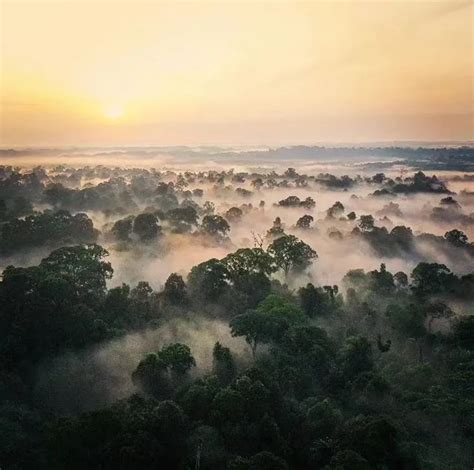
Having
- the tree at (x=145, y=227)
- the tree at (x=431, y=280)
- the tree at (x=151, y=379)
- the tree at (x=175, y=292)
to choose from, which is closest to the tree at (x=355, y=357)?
the tree at (x=151, y=379)

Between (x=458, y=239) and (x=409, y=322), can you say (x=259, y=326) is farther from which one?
(x=458, y=239)

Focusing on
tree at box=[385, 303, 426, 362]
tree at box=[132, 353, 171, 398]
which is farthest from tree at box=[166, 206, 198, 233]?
tree at box=[132, 353, 171, 398]

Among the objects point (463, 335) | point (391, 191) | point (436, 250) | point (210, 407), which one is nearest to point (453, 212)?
point (391, 191)

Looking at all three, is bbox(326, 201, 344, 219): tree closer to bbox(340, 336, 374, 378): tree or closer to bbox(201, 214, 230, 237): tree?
bbox(201, 214, 230, 237): tree

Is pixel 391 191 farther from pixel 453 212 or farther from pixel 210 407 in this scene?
pixel 210 407

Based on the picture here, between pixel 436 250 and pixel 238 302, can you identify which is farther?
pixel 436 250

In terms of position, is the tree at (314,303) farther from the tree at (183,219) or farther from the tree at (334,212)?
the tree at (334,212)
